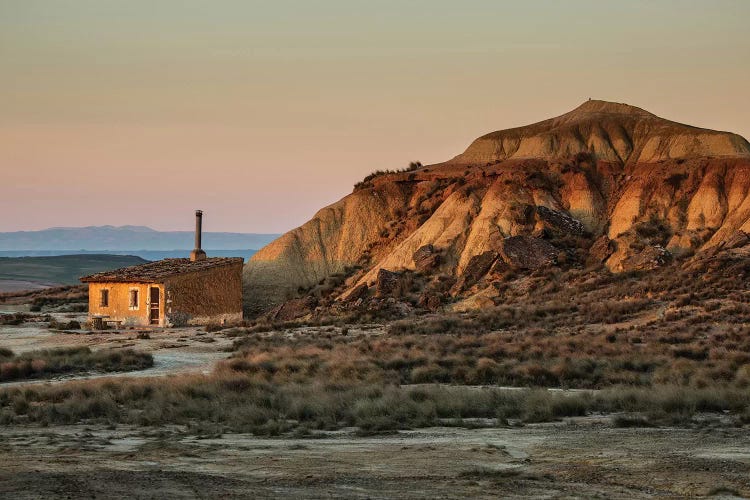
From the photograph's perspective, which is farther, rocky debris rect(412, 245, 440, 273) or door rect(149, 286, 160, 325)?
rocky debris rect(412, 245, 440, 273)

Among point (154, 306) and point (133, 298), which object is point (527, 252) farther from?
point (133, 298)

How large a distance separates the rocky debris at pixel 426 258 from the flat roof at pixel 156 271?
28.2 ft

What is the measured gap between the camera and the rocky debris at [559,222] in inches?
2028

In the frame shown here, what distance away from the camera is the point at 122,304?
46.0 metres

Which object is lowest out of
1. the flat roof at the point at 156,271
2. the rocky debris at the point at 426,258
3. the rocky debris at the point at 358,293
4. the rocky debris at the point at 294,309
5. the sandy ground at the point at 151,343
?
the sandy ground at the point at 151,343

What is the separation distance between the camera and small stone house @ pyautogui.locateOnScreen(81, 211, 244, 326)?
147ft

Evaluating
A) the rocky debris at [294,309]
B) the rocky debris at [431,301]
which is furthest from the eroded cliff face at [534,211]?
the rocky debris at [294,309]

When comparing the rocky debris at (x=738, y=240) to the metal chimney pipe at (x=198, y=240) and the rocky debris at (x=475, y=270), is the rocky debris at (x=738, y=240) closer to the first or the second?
the rocky debris at (x=475, y=270)

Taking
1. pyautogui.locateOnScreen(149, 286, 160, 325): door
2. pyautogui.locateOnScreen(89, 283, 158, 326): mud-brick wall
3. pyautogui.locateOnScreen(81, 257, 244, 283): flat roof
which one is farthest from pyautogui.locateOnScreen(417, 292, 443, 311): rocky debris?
pyautogui.locateOnScreen(89, 283, 158, 326): mud-brick wall

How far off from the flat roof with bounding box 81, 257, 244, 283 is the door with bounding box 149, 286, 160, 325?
62 cm

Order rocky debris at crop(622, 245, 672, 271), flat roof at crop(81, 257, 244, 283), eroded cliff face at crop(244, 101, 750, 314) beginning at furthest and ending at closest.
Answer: eroded cliff face at crop(244, 101, 750, 314) < rocky debris at crop(622, 245, 672, 271) < flat roof at crop(81, 257, 244, 283)

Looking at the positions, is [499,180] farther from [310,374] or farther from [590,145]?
[310,374]

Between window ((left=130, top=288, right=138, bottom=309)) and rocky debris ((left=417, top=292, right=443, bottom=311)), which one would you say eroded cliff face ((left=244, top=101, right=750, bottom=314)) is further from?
window ((left=130, top=288, right=138, bottom=309))

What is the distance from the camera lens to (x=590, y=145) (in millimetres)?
58500
